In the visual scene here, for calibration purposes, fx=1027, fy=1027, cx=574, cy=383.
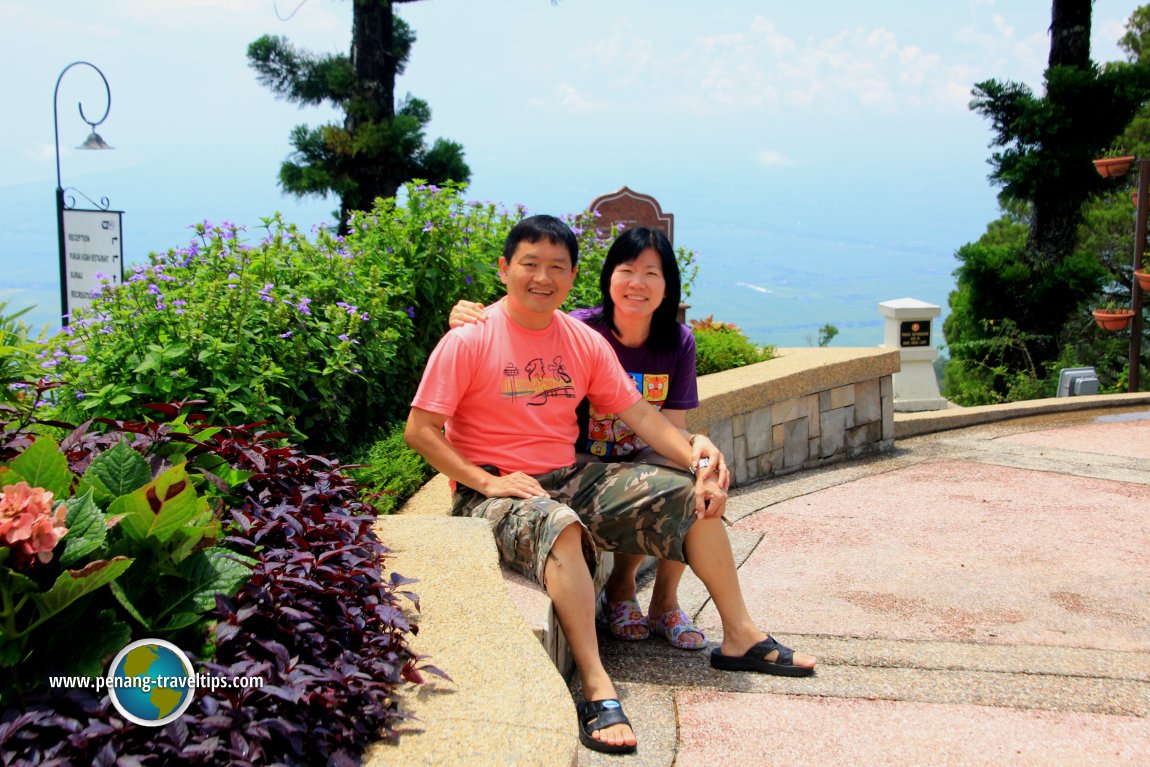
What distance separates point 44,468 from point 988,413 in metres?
7.31

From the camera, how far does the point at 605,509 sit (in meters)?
3.40

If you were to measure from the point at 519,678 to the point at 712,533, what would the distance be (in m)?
1.18

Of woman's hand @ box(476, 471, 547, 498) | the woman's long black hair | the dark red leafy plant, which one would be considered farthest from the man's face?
the dark red leafy plant

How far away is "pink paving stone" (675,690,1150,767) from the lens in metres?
2.80

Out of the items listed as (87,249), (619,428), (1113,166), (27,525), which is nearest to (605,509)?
(619,428)

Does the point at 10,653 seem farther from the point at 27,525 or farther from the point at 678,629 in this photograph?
the point at 678,629

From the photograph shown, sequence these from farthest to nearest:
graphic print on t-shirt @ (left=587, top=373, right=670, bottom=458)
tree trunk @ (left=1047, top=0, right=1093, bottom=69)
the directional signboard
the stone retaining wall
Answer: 1. tree trunk @ (left=1047, top=0, right=1093, bottom=69)
2. the directional signboard
3. the stone retaining wall
4. graphic print on t-shirt @ (left=587, top=373, right=670, bottom=458)

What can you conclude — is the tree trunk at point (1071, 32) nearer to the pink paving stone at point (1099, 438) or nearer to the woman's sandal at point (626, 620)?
the pink paving stone at point (1099, 438)

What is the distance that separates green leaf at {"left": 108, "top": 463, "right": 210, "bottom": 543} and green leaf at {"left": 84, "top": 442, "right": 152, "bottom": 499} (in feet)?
0.54

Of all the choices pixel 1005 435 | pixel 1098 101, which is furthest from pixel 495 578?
pixel 1098 101

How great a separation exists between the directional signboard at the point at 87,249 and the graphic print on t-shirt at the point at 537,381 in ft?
21.9

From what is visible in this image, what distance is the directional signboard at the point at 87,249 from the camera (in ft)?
29.2

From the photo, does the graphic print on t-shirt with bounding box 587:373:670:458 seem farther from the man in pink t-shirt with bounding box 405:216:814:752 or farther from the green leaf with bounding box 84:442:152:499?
the green leaf with bounding box 84:442:152:499

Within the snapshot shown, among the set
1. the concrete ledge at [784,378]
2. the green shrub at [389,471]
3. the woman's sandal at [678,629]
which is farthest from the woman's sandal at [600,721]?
the concrete ledge at [784,378]
